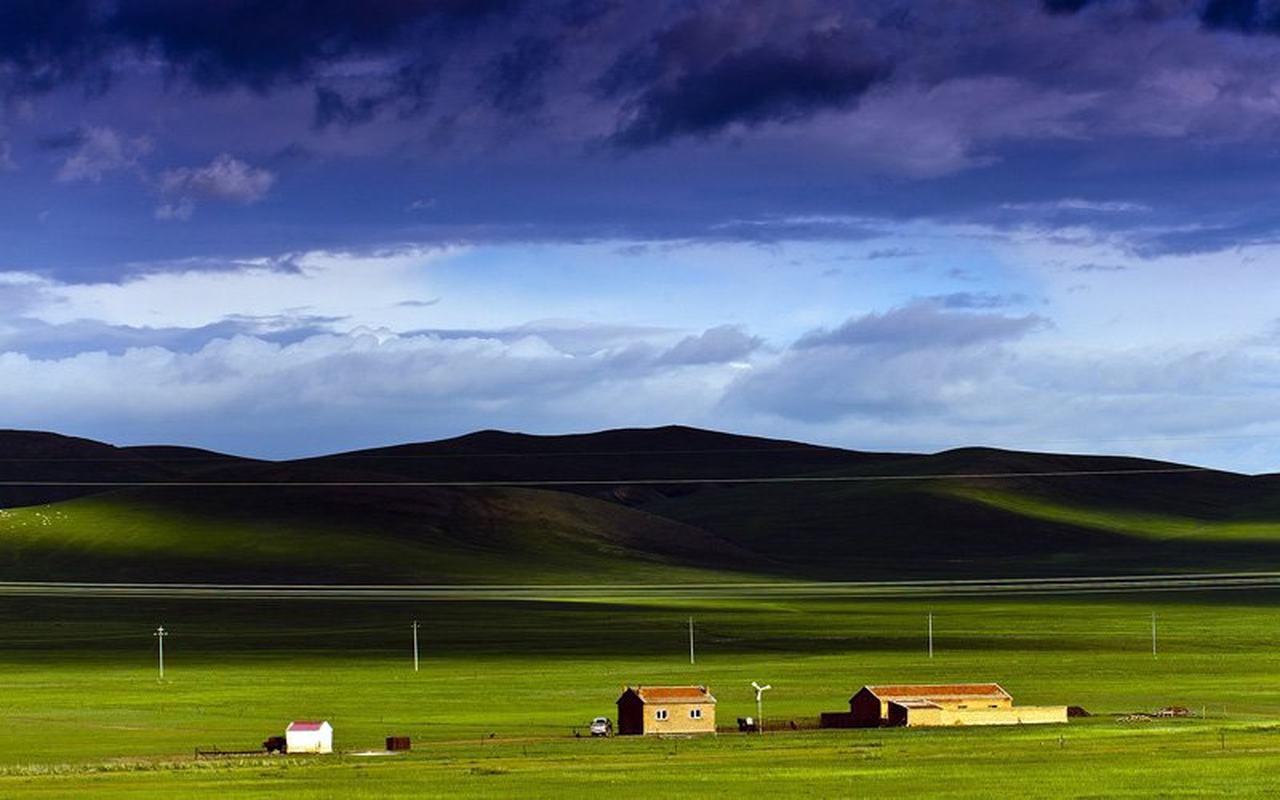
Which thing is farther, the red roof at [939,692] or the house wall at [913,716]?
the red roof at [939,692]

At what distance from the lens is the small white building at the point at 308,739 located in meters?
98.7

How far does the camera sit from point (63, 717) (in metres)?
120

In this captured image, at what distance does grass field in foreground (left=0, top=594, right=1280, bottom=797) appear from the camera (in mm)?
80625

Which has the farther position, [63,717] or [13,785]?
[63,717]

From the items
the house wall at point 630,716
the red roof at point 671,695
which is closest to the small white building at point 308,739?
the house wall at point 630,716

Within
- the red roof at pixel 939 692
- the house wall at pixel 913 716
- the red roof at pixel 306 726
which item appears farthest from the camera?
the red roof at pixel 939 692

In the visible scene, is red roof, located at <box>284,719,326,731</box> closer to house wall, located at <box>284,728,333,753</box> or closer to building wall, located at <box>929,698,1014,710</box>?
house wall, located at <box>284,728,333,753</box>

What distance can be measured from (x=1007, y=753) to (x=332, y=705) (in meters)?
50.2

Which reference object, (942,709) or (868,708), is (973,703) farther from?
(868,708)

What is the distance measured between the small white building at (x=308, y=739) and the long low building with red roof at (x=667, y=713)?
713 inches

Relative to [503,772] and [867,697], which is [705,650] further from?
[503,772]

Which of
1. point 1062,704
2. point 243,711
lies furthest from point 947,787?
point 243,711

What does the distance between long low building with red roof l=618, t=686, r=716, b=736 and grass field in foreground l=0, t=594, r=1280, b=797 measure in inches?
119

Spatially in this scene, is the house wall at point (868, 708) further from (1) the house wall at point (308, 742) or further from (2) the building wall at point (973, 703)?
(1) the house wall at point (308, 742)
